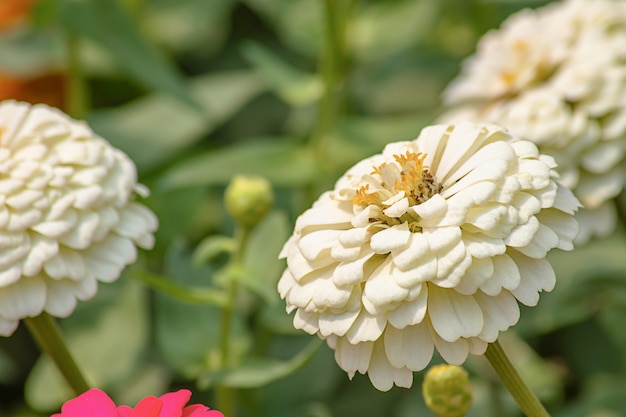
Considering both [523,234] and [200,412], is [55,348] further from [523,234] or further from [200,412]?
[523,234]

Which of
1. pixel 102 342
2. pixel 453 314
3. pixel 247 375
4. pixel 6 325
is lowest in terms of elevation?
pixel 102 342

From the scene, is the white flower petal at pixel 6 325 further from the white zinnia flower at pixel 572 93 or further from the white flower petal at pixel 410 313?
the white zinnia flower at pixel 572 93

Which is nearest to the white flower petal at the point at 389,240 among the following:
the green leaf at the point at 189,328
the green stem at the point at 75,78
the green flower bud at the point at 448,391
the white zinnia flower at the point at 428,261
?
the white zinnia flower at the point at 428,261

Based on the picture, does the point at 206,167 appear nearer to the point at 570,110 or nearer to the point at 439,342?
the point at 570,110

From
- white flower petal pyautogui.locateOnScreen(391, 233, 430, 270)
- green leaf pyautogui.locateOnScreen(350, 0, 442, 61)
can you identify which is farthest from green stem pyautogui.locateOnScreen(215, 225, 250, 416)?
green leaf pyautogui.locateOnScreen(350, 0, 442, 61)

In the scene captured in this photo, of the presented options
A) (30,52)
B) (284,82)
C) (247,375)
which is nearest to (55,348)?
(247,375)

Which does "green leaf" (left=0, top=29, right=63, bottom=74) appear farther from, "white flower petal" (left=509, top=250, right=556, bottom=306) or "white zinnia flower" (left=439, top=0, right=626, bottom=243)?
"white flower petal" (left=509, top=250, right=556, bottom=306)
